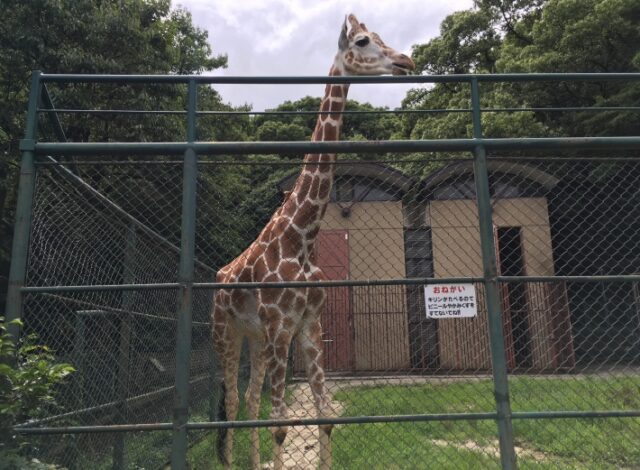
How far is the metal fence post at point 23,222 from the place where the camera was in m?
2.86

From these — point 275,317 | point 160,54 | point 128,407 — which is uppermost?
point 160,54

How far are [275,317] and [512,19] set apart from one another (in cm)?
2048

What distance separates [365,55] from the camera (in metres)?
4.36

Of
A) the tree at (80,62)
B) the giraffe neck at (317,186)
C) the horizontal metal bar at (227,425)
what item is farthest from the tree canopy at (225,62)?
the horizontal metal bar at (227,425)

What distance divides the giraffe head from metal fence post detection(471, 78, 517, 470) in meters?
1.16

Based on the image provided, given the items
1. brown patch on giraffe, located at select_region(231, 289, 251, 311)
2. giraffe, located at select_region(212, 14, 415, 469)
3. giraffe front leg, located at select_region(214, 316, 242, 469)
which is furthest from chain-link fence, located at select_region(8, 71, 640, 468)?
brown patch on giraffe, located at select_region(231, 289, 251, 311)

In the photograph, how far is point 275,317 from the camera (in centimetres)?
411

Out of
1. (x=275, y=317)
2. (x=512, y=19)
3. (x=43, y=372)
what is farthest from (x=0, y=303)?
(x=512, y=19)

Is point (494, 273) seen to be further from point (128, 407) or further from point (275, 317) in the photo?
point (128, 407)

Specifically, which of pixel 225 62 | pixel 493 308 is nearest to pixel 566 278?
pixel 493 308

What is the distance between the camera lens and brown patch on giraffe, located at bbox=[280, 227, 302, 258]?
172 inches

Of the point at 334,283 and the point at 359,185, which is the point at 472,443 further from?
the point at 334,283

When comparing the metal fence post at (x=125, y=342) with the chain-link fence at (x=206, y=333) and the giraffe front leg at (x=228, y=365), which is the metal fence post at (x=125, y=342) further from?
the giraffe front leg at (x=228, y=365)

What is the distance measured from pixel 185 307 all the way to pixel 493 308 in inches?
64.6
